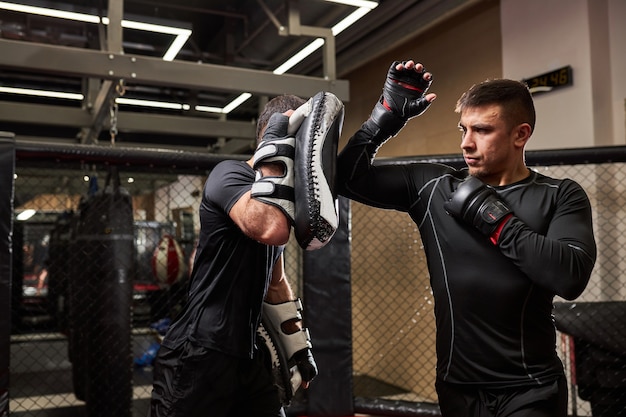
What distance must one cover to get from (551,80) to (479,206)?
270cm

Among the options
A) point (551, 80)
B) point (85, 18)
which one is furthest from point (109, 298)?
point (551, 80)

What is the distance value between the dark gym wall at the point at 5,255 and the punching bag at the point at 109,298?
2.96 feet

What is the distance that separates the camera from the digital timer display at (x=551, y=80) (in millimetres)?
3627

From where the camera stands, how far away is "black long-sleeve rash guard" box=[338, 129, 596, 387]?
1.33 metres

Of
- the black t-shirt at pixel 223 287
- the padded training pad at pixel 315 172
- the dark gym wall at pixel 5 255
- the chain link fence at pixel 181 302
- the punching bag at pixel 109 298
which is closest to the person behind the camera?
the padded training pad at pixel 315 172

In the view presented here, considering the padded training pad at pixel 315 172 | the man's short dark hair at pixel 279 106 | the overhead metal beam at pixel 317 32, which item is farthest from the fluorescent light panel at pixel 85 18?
the padded training pad at pixel 315 172

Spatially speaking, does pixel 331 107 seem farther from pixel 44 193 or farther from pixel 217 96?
pixel 44 193

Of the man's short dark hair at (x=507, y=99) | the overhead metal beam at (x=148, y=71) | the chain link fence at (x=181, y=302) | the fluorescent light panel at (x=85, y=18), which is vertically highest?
the fluorescent light panel at (x=85, y=18)

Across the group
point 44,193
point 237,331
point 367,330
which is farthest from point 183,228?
point 237,331

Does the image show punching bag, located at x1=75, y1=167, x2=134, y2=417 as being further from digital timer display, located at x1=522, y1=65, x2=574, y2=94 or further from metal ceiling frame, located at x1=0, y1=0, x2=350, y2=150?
digital timer display, located at x1=522, y1=65, x2=574, y2=94

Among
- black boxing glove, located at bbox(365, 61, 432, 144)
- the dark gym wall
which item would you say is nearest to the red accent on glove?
black boxing glove, located at bbox(365, 61, 432, 144)

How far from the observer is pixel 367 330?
559 cm

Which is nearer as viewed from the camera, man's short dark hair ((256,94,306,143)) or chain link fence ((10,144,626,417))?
man's short dark hair ((256,94,306,143))

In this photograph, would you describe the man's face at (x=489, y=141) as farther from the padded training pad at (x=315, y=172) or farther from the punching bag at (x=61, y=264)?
the punching bag at (x=61, y=264)
